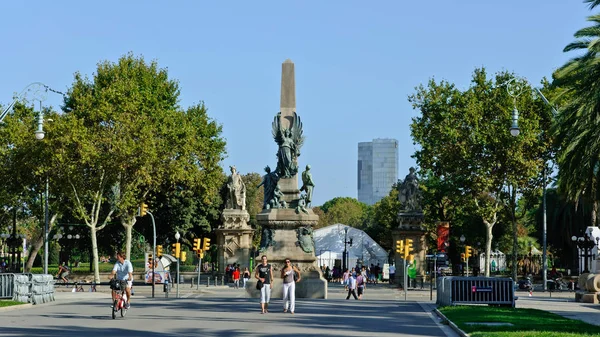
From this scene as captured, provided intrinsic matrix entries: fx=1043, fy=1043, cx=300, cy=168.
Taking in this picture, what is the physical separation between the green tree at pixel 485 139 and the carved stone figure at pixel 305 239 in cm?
2090

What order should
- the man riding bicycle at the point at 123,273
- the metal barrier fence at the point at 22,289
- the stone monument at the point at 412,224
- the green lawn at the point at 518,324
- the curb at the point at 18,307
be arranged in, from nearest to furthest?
the green lawn at the point at 518,324 < the man riding bicycle at the point at 123,273 < the curb at the point at 18,307 < the metal barrier fence at the point at 22,289 < the stone monument at the point at 412,224

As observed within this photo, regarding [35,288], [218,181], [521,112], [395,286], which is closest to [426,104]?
[521,112]

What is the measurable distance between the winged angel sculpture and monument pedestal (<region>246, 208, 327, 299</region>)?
177 centimetres

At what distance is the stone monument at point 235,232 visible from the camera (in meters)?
68.1

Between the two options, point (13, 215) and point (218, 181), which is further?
point (218, 181)

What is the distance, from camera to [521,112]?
59.5m

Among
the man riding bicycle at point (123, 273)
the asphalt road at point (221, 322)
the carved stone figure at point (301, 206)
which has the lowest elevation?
the asphalt road at point (221, 322)

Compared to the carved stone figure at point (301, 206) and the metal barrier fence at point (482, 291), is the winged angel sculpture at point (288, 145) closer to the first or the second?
the carved stone figure at point (301, 206)

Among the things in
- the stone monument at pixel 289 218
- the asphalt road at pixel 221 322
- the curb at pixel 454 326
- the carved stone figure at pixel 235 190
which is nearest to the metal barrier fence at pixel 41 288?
the asphalt road at pixel 221 322

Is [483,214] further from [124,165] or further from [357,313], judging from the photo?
[357,313]

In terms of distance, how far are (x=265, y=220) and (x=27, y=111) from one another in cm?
2620

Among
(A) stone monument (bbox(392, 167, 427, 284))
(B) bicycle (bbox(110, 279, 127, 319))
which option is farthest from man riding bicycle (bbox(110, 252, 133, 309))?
(A) stone monument (bbox(392, 167, 427, 284))

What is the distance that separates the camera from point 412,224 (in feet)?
197

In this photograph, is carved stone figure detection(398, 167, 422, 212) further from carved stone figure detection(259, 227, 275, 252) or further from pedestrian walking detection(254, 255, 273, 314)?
pedestrian walking detection(254, 255, 273, 314)
